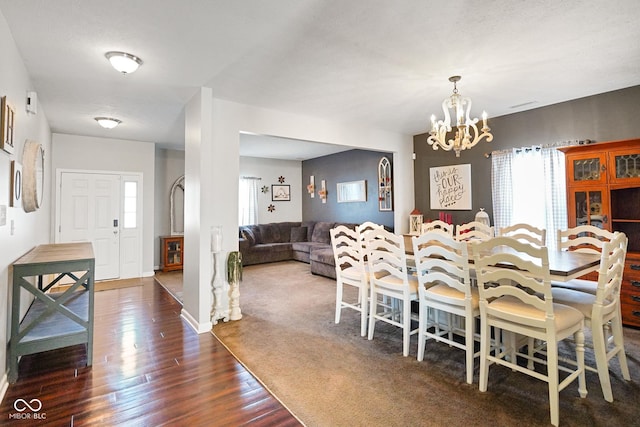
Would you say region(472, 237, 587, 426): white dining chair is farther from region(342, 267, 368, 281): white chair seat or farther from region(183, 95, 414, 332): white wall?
region(183, 95, 414, 332): white wall

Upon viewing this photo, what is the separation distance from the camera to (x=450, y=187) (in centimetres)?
522

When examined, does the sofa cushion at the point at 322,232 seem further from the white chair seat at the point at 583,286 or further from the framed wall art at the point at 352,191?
the white chair seat at the point at 583,286

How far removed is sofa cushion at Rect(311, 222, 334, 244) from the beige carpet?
3909 mm

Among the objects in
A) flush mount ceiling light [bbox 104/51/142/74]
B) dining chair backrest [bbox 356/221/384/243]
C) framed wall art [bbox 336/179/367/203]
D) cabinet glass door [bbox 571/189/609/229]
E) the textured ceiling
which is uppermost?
the textured ceiling

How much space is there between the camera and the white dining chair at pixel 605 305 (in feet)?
6.69

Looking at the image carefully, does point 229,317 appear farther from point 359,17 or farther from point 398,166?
point 398,166

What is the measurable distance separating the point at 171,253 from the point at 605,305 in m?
6.61

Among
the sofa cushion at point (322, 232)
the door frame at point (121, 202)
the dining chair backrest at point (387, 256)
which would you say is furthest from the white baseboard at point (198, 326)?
the sofa cushion at point (322, 232)

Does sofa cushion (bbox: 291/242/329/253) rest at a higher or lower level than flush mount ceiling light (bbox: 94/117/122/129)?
lower

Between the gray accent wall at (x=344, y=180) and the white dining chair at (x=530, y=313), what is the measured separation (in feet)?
13.5

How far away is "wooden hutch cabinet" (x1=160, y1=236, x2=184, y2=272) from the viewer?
6.47m

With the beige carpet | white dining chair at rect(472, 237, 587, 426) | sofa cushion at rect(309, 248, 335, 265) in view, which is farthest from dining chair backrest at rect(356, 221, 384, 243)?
sofa cushion at rect(309, 248, 335, 265)

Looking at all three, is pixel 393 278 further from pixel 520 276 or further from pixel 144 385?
pixel 144 385

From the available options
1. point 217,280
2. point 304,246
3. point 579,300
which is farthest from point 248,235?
point 579,300
